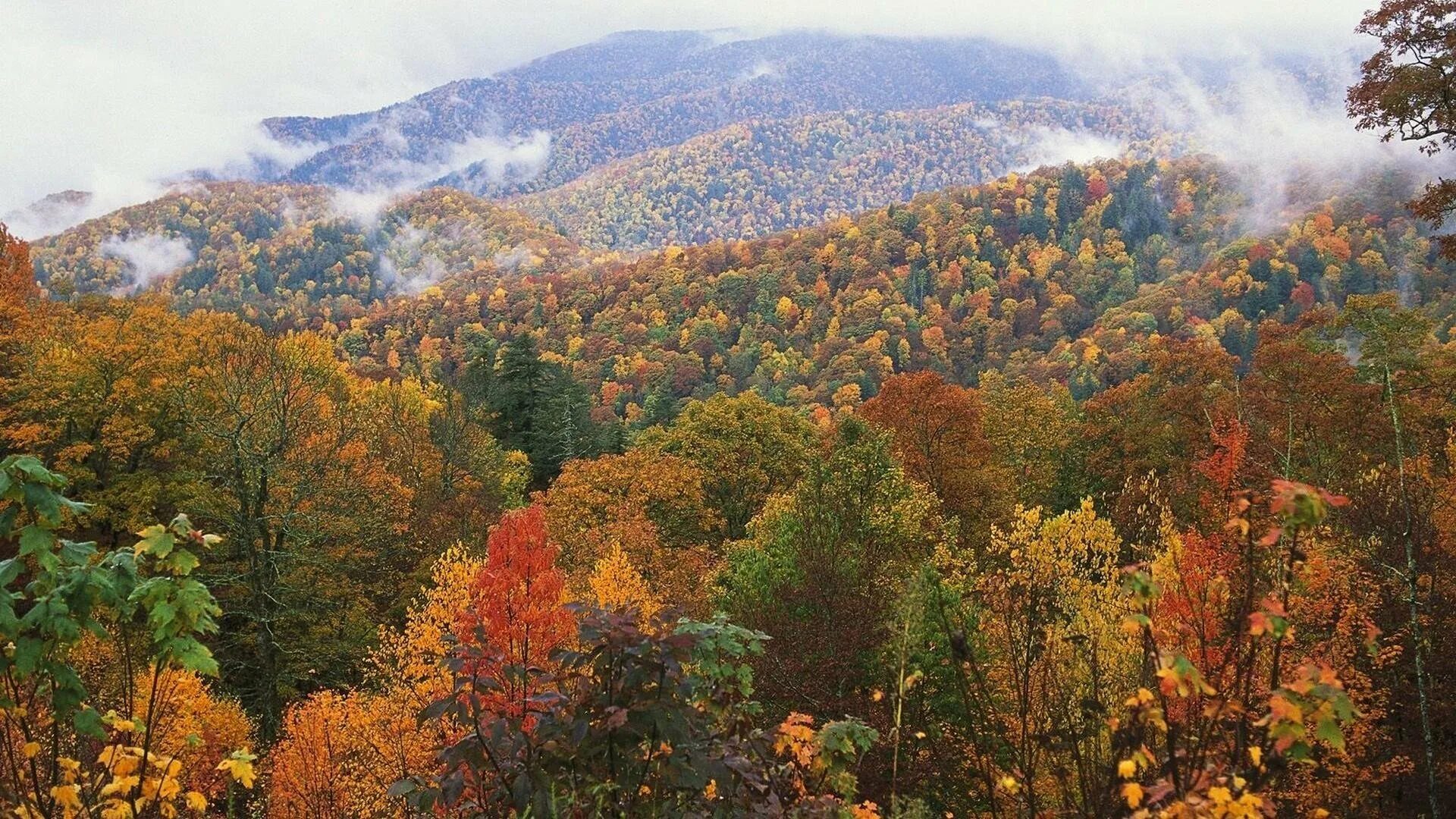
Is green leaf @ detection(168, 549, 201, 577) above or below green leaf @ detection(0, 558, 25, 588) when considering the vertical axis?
below

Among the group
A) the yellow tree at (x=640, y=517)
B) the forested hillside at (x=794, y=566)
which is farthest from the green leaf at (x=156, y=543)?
the yellow tree at (x=640, y=517)

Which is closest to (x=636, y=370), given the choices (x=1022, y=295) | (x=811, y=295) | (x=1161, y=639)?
(x=811, y=295)

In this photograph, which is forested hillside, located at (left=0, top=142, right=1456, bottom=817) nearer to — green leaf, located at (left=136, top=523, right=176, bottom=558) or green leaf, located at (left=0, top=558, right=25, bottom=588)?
green leaf, located at (left=136, top=523, right=176, bottom=558)

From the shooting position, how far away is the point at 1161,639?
12.2 m

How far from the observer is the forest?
397cm

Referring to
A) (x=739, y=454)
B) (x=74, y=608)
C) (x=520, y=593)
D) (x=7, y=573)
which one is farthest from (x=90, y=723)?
(x=739, y=454)

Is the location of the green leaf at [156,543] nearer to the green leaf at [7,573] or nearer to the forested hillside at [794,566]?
the forested hillside at [794,566]

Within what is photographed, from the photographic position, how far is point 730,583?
2102cm

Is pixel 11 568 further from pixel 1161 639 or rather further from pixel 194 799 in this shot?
pixel 1161 639

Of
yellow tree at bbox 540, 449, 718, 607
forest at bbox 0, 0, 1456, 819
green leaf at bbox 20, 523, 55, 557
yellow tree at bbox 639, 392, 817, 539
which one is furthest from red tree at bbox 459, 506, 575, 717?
yellow tree at bbox 639, 392, 817, 539

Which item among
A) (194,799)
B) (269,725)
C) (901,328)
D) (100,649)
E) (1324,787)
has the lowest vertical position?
(901,328)

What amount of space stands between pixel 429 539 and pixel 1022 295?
145465 mm

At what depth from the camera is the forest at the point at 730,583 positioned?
3.97 meters

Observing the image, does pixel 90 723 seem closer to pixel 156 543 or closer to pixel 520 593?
pixel 156 543
